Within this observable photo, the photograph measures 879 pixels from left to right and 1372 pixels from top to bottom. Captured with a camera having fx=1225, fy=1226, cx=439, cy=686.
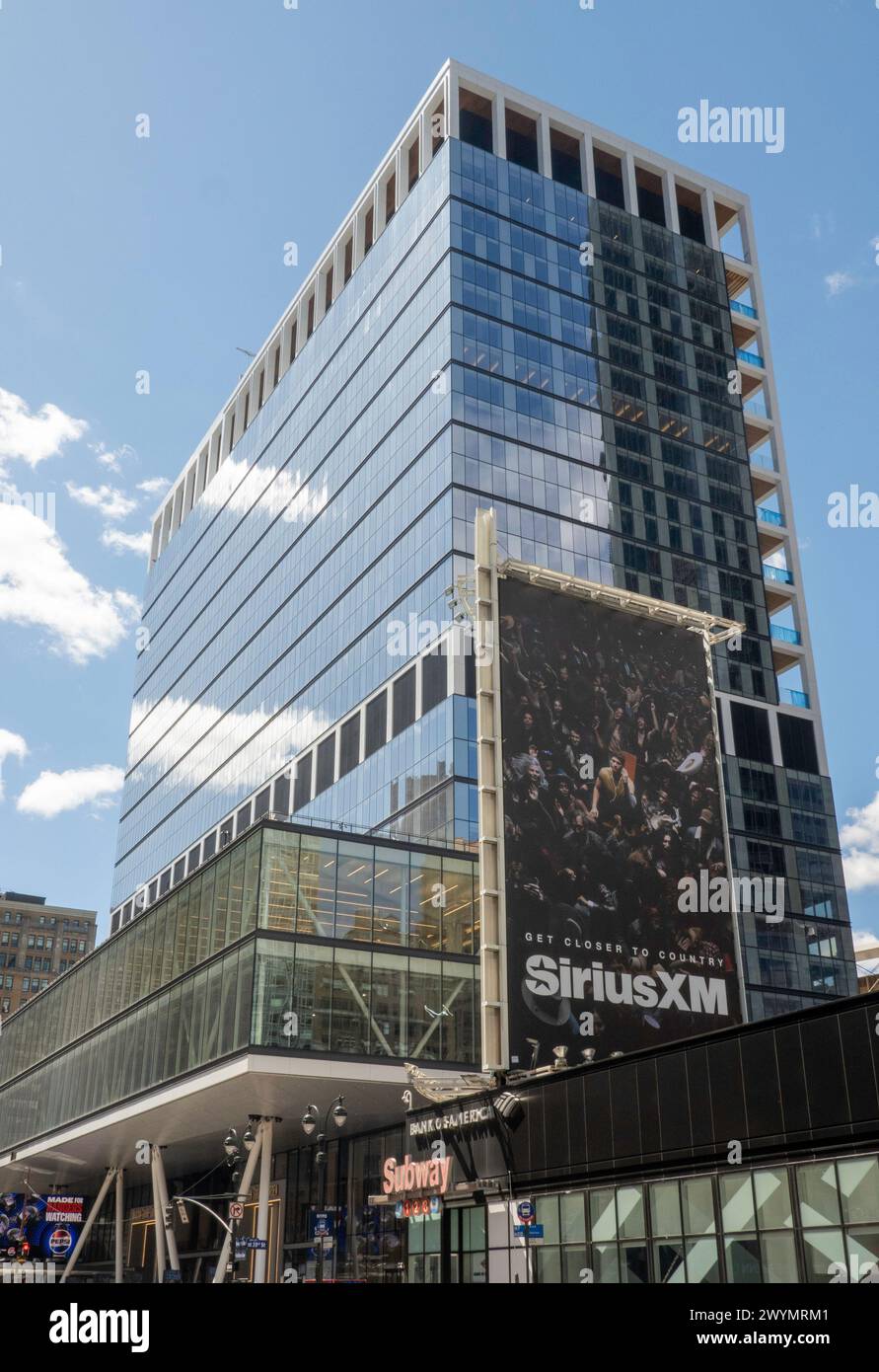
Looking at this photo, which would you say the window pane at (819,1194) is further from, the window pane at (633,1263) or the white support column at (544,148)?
the white support column at (544,148)

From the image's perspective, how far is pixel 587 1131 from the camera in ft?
108

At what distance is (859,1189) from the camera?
965 inches

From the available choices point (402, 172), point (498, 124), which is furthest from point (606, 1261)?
point (402, 172)

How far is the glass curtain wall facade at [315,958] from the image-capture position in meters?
49.1

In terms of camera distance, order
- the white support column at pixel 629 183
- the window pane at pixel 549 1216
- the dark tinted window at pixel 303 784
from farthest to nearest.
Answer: the white support column at pixel 629 183 → the dark tinted window at pixel 303 784 → the window pane at pixel 549 1216

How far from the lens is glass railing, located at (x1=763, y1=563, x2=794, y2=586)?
370 ft

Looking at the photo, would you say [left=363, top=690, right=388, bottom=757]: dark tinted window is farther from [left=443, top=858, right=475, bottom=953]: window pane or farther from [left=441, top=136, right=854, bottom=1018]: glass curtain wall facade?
[left=443, top=858, right=475, bottom=953]: window pane

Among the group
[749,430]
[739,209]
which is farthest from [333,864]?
[739,209]

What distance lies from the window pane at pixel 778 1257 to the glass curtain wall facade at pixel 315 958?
24.8 metres

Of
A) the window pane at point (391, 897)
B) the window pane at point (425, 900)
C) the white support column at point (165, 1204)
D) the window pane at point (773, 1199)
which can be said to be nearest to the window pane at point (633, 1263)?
the window pane at point (773, 1199)

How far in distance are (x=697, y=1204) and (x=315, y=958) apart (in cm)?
2423

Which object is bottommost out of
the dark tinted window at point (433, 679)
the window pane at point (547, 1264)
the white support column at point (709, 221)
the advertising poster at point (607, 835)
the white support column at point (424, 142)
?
the window pane at point (547, 1264)

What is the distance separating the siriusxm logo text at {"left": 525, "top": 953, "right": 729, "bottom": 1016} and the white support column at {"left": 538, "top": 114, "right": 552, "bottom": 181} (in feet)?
282

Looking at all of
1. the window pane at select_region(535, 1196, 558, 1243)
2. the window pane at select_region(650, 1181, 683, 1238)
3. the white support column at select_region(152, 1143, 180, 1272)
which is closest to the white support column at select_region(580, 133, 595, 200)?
the white support column at select_region(152, 1143, 180, 1272)
